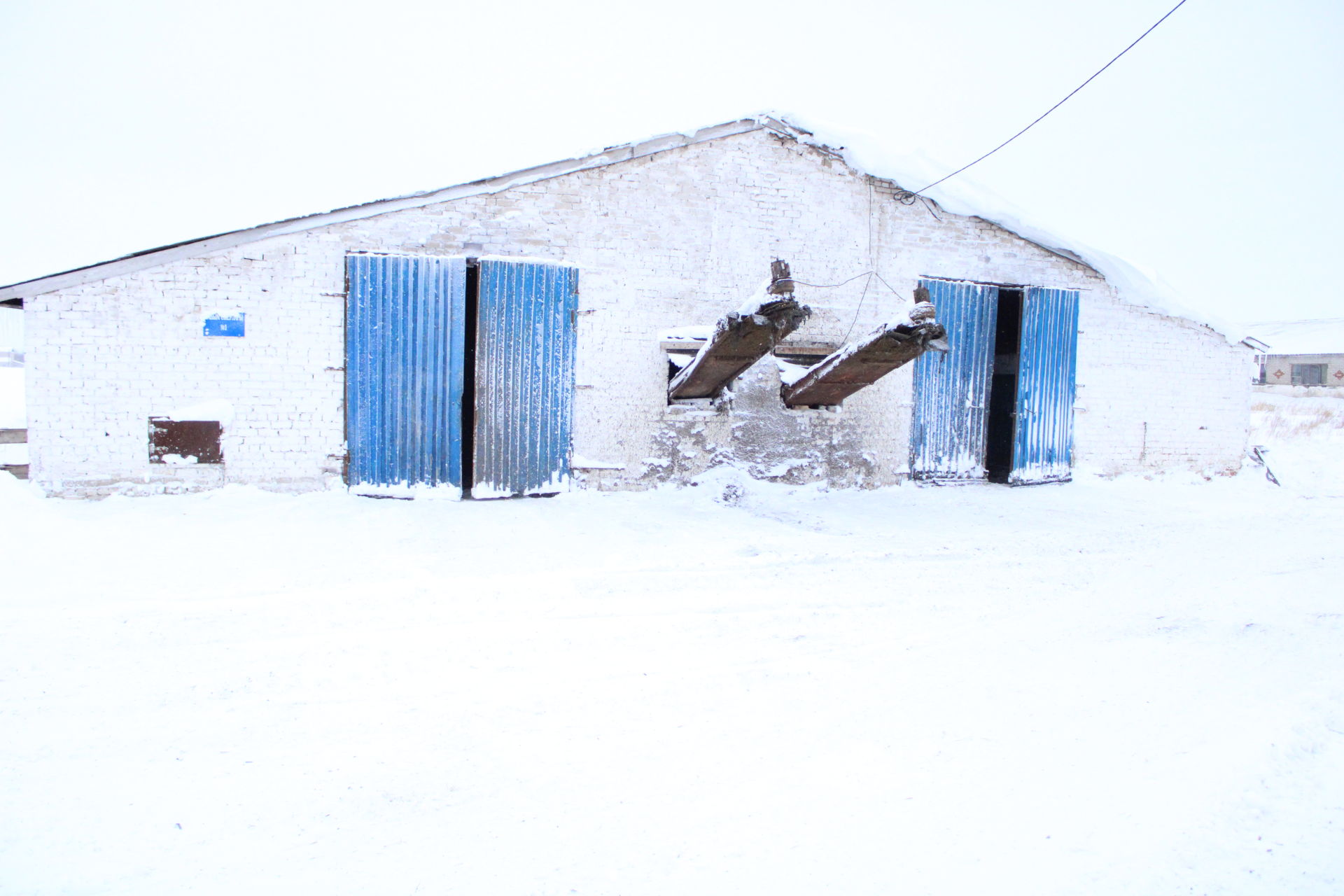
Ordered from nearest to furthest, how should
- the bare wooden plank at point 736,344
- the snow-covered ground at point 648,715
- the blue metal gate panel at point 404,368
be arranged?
1. the snow-covered ground at point 648,715
2. the bare wooden plank at point 736,344
3. the blue metal gate panel at point 404,368

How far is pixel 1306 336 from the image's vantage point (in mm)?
38344

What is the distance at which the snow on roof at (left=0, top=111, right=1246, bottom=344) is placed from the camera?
6980mm

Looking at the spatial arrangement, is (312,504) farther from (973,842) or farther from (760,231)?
(973,842)

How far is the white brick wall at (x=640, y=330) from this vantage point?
7.00 meters

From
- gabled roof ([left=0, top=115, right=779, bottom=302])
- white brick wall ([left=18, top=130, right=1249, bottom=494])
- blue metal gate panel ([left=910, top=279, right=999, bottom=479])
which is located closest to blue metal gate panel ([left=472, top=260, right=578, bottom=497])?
white brick wall ([left=18, top=130, right=1249, bottom=494])

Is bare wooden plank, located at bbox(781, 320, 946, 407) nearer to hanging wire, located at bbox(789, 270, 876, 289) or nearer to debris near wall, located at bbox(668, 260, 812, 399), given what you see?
debris near wall, located at bbox(668, 260, 812, 399)

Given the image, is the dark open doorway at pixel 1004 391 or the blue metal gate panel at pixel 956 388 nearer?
the blue metal gate panel at pixel 956 388

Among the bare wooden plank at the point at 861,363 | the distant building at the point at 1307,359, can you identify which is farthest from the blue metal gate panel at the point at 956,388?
the distant building at the point at 1307,359

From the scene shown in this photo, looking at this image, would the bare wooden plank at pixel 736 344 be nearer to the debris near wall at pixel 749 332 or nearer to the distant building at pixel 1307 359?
the debris near wall at pixel 749 332

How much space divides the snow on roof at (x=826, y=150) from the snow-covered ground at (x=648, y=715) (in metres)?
2.42

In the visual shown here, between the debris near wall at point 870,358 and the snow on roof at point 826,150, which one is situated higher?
the snow on roof at point 826,150

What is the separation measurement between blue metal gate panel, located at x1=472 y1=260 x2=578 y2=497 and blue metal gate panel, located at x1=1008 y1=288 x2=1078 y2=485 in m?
5.78

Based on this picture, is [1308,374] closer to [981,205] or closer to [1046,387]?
[1046,387]

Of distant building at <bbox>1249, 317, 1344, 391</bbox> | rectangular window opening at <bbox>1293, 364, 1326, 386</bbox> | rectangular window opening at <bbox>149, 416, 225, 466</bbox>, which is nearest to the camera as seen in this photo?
rectangular window opening at <bbox>149, 416, 225, 466</bbox>
